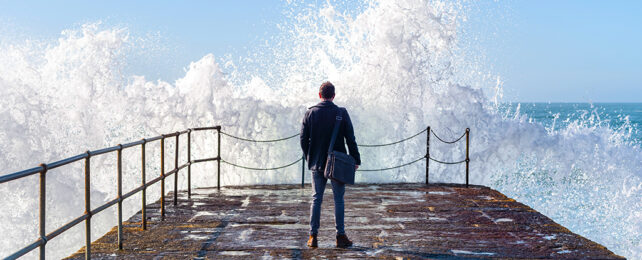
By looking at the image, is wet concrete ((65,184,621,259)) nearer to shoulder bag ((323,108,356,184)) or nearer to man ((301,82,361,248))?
man ((301,82,361,248))

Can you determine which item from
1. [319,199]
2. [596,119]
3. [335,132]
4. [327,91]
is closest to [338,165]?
[335,132]

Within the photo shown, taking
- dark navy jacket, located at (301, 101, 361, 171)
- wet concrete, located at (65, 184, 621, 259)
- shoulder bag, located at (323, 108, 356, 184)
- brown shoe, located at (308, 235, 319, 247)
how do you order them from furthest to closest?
brown shoe, located at (308, 235, 319, 247) → wet concrete, located at (65, 184, 621, 259) → dark navy jacket, located at (301, 101, 361, 171) → shoulder bag, located at (323, 108, 356, 184)

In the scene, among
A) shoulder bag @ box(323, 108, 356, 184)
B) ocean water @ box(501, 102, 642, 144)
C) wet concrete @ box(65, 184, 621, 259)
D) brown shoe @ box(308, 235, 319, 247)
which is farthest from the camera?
ocean water @ box(501, 102, 642, 144)

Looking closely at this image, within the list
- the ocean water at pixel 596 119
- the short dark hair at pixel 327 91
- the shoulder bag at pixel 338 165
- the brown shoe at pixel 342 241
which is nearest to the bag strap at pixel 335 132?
the shoulder bag at pixel 338 165

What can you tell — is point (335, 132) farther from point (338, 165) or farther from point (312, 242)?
point (312, 242)

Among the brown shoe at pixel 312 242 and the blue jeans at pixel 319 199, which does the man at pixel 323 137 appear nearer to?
the blue jeans at pixel 319 199

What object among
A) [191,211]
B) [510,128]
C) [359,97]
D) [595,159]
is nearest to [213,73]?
[359,97]

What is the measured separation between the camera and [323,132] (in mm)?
5062

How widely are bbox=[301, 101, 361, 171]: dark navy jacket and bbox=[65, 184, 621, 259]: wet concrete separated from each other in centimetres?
90

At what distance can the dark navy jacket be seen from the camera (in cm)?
504

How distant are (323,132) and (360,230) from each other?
64.4 inches

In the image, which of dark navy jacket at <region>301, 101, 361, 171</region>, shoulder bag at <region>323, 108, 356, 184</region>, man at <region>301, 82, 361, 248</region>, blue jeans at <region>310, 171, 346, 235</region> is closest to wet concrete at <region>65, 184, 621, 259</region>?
blue jeans at <region>310, 171, 346, 235</region>

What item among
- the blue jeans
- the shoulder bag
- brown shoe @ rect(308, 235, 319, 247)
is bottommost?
brown shoe @ rect(308, 235, 319, 247)

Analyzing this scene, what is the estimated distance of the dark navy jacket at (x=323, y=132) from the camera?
16.5 ft
